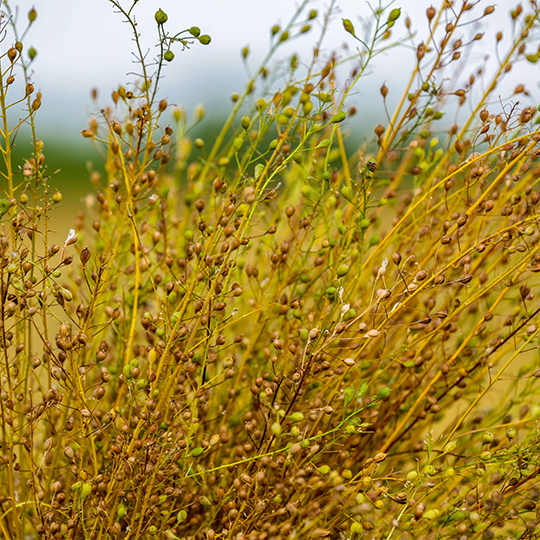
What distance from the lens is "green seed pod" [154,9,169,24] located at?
416 mm

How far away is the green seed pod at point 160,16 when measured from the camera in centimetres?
42

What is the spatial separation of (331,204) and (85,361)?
35 centimetres

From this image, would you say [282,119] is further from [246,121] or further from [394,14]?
[394,14]

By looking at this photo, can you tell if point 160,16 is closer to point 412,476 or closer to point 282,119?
point 282,119

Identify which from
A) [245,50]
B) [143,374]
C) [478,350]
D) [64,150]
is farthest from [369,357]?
[64,150]

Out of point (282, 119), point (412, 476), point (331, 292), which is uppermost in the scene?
point (282, 119)

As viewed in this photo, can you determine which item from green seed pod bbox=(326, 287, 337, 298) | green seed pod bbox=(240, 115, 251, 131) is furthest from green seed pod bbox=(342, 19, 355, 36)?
green seed pod bbox=(326, 287, 337, 298)

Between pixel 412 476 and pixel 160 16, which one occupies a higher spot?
pixel 160 16

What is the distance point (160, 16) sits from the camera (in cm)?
42

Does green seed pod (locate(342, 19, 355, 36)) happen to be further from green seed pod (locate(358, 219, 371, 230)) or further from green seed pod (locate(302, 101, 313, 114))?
green seed pod (locate(358, 219, 371, 230))

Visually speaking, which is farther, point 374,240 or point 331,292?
point 374,240

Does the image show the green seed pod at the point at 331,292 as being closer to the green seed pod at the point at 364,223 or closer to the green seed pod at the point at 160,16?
the green seed pod at the point at 364,223

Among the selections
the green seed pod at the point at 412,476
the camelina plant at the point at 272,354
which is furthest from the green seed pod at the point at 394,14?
the green seed pod at the point at 412,476

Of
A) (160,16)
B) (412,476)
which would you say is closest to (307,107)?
(160,16)
